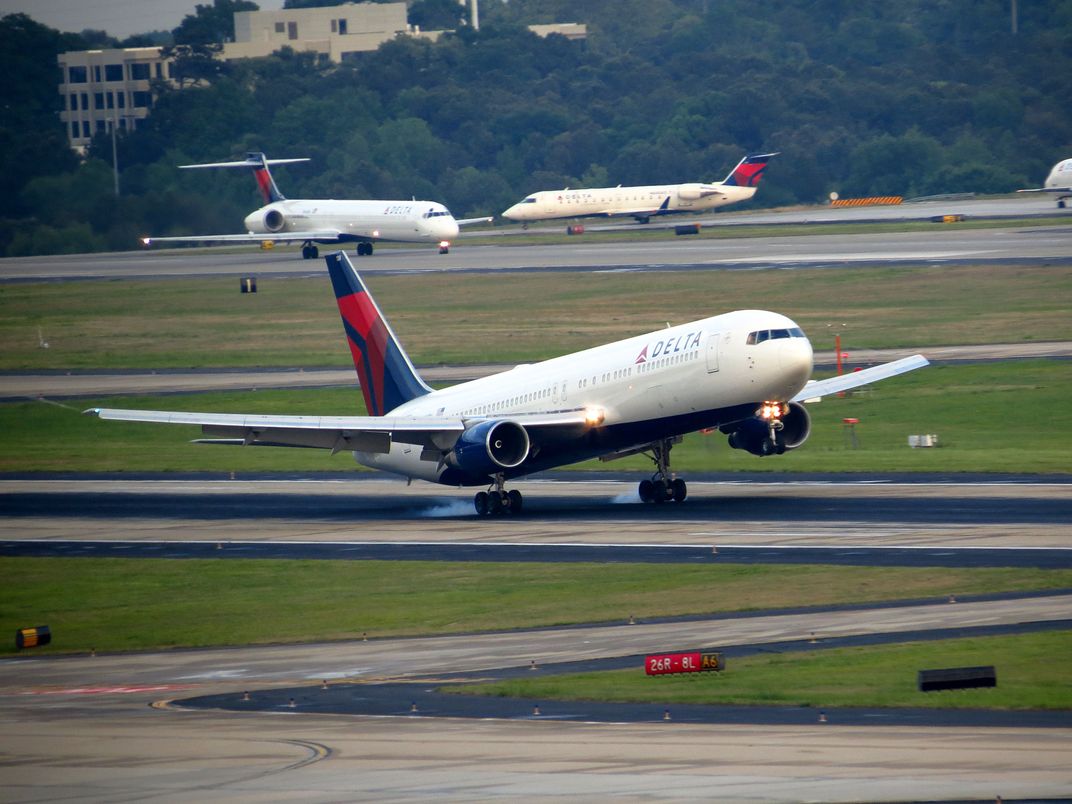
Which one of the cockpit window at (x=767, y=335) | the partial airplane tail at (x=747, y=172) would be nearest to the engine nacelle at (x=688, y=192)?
the partial airplane tail at (x=747, y=172)

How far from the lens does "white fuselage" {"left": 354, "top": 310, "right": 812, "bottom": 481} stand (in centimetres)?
5034

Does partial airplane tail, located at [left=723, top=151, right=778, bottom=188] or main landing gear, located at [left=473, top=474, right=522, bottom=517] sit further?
partial airplane tail, located at [left=723, top=151, right=778, bottom=188]

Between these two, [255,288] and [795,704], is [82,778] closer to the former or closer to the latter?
[795,704]

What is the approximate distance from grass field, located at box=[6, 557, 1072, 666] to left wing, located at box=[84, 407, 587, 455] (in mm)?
6292

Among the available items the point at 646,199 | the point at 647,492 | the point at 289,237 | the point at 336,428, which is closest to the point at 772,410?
the point at 647,492

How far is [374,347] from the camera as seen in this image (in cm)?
6088

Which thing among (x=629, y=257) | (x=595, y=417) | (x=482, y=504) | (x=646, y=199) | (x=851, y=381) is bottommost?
(x=482, y=504)

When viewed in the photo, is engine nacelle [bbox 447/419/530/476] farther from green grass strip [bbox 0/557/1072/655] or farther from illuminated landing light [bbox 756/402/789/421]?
illuminated landing light [bbox 756/402/789/421]

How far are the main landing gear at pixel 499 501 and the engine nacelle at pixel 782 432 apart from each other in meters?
7.54

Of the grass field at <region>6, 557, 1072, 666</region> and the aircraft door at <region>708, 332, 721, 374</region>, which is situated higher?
the aircraft door at <region>708, 332, 721, 374</region>

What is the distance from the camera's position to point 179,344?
111 metres

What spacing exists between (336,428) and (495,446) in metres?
5.20

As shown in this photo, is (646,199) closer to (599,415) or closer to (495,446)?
(599,415)

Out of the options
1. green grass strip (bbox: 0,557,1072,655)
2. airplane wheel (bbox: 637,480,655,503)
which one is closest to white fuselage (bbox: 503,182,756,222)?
airplane wheel (bbox: 637,480,655,503)
